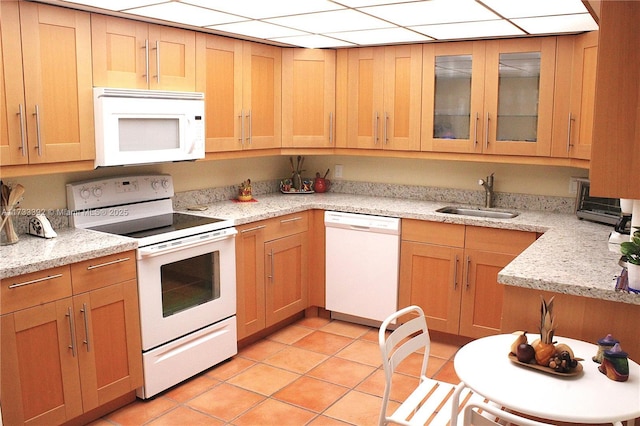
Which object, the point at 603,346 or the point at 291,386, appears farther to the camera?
the point at 291,386

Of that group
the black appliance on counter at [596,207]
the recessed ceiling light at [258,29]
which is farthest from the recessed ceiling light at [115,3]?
the black appliance on counter at [596,207]

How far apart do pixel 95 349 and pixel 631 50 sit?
8.72 ft

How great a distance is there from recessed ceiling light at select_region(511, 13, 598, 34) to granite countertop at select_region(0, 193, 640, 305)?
1.17m

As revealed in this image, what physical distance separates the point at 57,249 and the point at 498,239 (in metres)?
2.55

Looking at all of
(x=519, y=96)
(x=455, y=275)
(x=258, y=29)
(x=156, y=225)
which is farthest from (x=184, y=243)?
(x=519, y=96)

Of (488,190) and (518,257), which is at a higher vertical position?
(488,190)

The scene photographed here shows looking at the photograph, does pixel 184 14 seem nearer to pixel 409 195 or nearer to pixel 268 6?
pixel 268 6

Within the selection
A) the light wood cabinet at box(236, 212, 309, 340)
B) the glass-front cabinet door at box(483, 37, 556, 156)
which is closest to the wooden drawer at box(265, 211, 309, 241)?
the light wood cabinet at box(236, 212, 309, 340)

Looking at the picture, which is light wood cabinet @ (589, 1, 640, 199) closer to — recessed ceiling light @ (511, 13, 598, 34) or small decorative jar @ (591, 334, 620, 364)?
small decorative jar @ (591, 334, 620, 364)

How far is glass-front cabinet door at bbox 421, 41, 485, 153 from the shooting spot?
12.8ft

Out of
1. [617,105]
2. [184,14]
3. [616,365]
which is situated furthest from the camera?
[184,14]

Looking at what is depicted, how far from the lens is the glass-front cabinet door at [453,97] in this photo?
3912 millimetres

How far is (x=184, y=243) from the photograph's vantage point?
10.5 ft

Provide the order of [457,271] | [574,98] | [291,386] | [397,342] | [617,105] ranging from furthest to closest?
[457,271] < [574,98] < [291,386] < [397,342] < [617,105]
